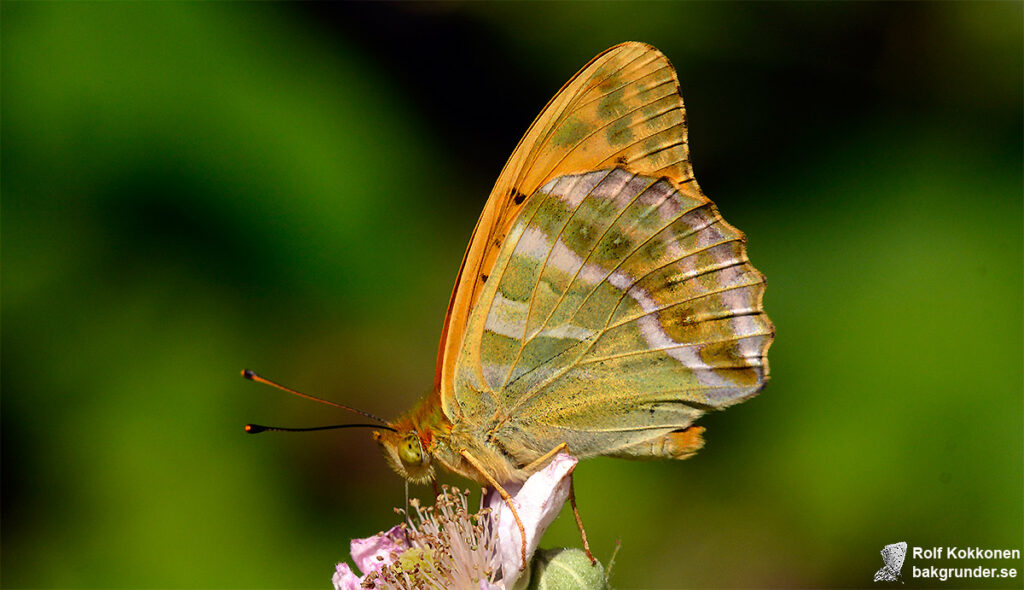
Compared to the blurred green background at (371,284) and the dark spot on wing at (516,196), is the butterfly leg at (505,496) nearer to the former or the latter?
the dark spot on wing at (516,196)

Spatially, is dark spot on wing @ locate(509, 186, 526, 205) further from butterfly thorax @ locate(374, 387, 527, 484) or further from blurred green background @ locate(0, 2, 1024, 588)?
blurred green background @ locate(0, 2, 1024, 588)

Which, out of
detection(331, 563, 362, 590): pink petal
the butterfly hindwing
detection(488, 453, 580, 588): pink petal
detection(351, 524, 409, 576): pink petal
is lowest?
detection(331, 563, 362, 590): pink petal

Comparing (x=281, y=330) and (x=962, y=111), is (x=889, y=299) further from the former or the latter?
(x=281, y=330)

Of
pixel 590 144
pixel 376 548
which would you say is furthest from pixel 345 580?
pixel 590 144

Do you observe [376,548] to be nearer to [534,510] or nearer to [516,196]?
[534,510]

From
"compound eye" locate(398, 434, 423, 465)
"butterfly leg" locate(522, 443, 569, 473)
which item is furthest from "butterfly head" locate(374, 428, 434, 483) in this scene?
"butterfly leg" locate(522, 443, 569, 473)

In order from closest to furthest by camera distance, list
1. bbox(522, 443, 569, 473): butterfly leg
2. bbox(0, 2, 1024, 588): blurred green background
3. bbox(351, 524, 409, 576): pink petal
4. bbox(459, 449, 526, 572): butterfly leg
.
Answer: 1. bbox(459, 449, 526, 572): butterfly leg
2. bbox(522, 443, 569, 473): butterfly leg
3. bbox(351, 524, 409, 576): pink petal
4. bbox(0, 2, 1024, 588): blurred green background
